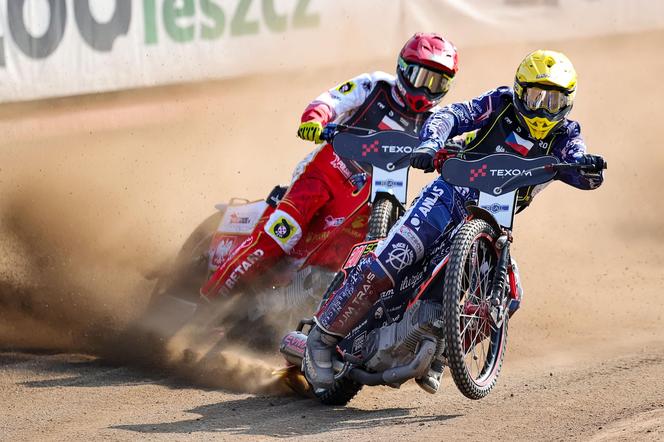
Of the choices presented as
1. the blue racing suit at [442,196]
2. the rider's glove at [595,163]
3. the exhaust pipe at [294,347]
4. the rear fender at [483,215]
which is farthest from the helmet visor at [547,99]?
the exhaust pipe at [294,347]

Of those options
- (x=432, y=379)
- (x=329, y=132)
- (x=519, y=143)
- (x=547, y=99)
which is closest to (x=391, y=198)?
(x=329, y=132)

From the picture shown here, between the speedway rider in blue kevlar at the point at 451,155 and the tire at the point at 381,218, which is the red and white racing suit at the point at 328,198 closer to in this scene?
the tire at the point at 381,218

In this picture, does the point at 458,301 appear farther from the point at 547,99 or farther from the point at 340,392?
the point at 547,99

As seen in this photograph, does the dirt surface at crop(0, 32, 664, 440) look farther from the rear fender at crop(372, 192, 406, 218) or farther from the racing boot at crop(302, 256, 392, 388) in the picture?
the rear fender at crop(372, 192, 406, 218)

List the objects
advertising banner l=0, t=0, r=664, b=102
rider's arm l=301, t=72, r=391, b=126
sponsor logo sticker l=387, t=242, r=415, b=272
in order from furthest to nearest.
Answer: advertising banner l=0, t=0, r=664, b=102
rider's arm l=301, t=72, r=391, b=126
sponsor logo sticker l=387, t=242, r=415, b=272

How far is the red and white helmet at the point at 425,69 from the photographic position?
26.1 ft

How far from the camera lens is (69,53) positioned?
13.0 m

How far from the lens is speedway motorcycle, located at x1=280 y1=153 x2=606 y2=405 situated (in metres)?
6.23

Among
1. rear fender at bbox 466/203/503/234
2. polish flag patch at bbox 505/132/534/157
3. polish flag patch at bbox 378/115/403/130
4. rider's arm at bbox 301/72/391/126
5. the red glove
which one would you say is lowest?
rear fender at bbox 466/203/503/234

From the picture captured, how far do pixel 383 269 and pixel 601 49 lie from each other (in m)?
11.9

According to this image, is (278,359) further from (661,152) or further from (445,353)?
(661,152)

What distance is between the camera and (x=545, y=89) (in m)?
6.62

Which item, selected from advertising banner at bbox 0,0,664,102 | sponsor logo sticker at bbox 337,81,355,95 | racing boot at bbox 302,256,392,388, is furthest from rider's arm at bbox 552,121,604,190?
advertising banner at bbox 0,0,664,102

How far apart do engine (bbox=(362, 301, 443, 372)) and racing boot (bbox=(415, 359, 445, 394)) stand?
0.14m
